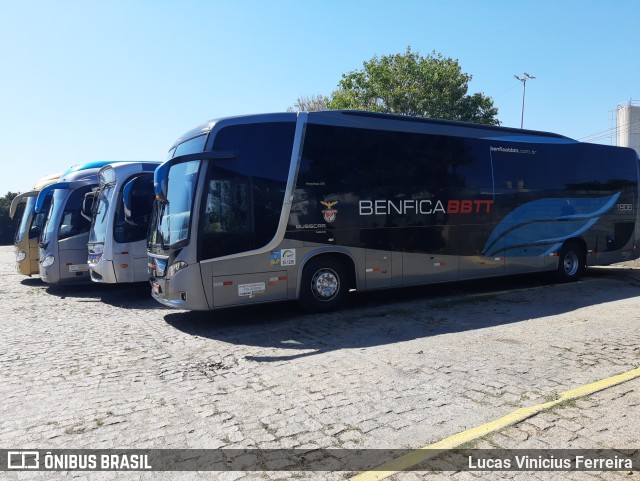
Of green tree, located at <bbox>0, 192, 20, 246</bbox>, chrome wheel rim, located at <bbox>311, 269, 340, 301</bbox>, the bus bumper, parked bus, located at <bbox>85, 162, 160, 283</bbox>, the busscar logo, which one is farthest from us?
green tree, located at <bbox>0, 192, 20, 246</bbox>

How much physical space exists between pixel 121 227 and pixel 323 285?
533 centimetres

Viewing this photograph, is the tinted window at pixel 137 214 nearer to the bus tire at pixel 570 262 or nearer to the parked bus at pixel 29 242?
the parked bus at pixel 29 242

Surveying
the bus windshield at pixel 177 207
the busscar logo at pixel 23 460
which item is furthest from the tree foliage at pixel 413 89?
the busscar logo at pixel 23 460

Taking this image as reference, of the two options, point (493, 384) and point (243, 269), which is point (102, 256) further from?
point (493, 384)

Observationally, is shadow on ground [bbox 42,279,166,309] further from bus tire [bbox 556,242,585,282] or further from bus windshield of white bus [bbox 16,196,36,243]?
bus tire [bbox 556,242,585,282]

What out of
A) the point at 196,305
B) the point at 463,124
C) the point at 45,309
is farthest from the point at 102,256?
the point at 463,124

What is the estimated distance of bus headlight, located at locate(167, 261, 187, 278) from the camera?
8.21m

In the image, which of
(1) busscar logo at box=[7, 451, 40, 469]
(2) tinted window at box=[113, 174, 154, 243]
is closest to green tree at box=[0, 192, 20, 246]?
(2) tinted window at box=[113, 174, 154, 243]

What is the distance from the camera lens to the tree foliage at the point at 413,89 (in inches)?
1172

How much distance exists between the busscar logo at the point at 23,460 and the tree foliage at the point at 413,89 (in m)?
28.0

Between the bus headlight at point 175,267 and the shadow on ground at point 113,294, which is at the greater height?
the bus headlight at point 175,267

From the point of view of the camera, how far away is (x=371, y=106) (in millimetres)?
30656

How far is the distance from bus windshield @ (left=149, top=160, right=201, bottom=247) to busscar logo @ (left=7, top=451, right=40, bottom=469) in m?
4.48

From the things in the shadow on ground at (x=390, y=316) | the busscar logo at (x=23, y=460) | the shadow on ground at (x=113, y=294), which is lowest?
the busscar logo at (x=23, y=460)
